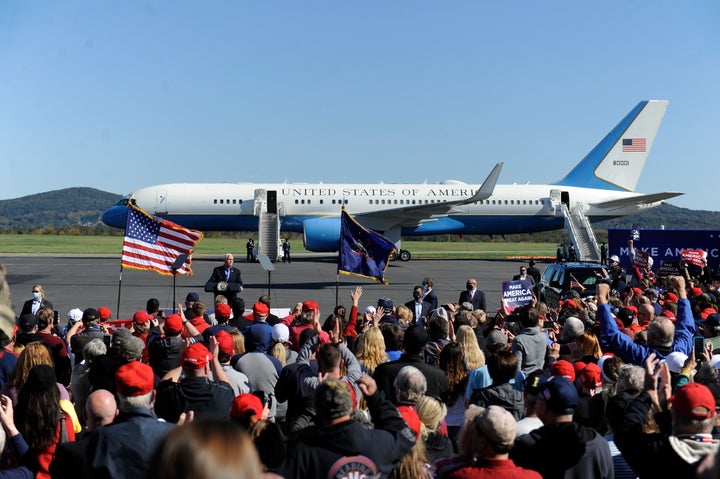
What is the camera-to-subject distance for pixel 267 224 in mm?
37000

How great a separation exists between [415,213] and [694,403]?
111 feet

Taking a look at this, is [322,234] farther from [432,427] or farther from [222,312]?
[432,427]

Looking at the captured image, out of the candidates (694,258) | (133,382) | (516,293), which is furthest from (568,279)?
(133,382)

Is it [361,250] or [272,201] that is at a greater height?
[272,201]

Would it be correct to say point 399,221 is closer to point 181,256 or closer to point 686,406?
point 181,256

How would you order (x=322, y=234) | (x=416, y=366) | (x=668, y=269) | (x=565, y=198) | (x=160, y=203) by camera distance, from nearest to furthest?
(x=416, y=366) < (x=668, y=269) < (x=322, y=234) < (x=160, y=203) < (x=565, y=198)

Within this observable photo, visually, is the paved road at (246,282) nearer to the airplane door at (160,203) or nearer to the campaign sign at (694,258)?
the airplane door at (160,203)

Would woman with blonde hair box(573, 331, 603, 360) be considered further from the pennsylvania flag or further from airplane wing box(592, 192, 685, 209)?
airplane wing box(592, 192, 685, 209)

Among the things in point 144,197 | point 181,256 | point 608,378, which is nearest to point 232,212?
point 144,197

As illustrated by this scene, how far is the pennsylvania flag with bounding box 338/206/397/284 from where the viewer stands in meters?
14.3

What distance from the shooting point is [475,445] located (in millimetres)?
4219

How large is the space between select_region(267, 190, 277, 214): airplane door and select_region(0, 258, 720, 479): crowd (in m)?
30.1

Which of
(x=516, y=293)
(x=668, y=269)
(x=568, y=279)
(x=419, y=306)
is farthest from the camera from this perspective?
(x=568, y=279)

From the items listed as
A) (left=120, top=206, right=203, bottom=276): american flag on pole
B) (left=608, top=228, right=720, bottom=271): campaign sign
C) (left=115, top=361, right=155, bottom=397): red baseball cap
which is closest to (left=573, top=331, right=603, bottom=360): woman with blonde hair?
(left=115, top=361, right=155, bottom=397): red baseball cap
